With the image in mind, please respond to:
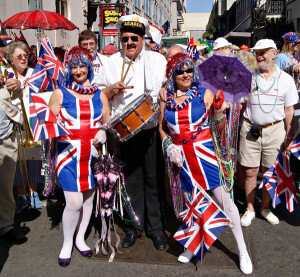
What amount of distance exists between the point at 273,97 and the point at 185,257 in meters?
1.82

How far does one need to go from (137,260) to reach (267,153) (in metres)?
1.78

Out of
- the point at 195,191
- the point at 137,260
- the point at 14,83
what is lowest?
the point at 137,260

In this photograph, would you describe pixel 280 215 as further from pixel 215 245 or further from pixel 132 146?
pixel 132 146

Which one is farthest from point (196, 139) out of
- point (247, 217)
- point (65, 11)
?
point (65, 11)

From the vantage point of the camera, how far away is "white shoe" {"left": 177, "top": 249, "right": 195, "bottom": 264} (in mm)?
3135

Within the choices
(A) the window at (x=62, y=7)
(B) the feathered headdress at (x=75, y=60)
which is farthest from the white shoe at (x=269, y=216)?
(A) the window at (x=62, y=7)

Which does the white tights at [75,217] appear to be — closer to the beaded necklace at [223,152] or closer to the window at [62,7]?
the beaded necklace at [223,152]

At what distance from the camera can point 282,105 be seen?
3670 mm

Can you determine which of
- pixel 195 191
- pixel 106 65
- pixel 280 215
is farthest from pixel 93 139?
pixel 280 215

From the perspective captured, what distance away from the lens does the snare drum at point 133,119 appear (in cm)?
285

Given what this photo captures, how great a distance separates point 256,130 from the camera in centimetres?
368

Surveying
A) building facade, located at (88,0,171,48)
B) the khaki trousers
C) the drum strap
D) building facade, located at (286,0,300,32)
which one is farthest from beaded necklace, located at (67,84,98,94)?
building facade, located at (286,0,300,32)

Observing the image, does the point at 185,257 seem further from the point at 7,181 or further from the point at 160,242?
the point at 7,181

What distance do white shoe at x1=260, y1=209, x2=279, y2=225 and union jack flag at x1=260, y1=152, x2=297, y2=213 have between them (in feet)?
1.02
